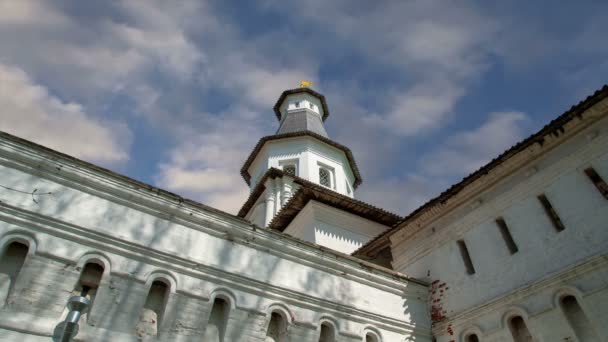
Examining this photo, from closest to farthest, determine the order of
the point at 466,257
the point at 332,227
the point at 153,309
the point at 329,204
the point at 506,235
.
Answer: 1. the point at 153,309
2. the point at 506,235
3. the point at 466,257
4. the point at 332,227
5. the point at 329,204

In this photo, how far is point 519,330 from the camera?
765 centimetres

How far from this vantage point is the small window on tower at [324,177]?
22223 mm

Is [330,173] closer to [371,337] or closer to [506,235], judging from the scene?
[506,235]

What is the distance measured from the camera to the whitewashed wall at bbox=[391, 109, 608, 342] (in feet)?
23.1

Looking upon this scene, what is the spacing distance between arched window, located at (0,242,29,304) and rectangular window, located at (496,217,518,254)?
8.67m

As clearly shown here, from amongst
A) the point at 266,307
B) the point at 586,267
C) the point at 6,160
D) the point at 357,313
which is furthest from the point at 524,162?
the point at 6,160

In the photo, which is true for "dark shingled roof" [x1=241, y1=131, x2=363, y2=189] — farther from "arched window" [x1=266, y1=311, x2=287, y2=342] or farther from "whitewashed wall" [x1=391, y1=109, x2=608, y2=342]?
"arched window" [x1=266, y1=311, x2=287, y2=342]

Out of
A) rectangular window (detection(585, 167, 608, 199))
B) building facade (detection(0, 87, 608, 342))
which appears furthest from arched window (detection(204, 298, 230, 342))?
rectangular window (detection(585, 167, 608, 199))

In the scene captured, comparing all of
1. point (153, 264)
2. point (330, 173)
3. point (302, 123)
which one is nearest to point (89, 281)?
point (153, 264)

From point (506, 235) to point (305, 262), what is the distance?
4.26m

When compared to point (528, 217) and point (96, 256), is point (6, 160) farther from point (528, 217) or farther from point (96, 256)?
point (528, 217)

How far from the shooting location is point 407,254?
1069 cm

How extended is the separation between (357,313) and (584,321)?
3905 mm

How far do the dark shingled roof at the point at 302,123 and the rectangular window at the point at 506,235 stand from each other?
657 inches
